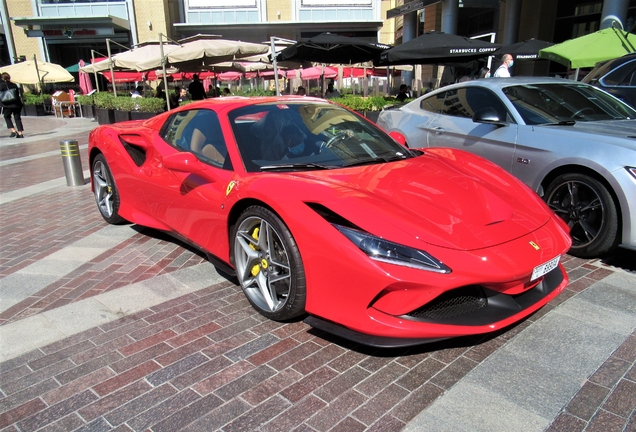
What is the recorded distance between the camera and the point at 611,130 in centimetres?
408

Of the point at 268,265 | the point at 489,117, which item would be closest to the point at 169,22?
the point at 489,117

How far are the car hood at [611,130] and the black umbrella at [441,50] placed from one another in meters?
6.25

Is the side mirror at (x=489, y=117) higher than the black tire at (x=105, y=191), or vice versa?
the side mirror at (x=489, y=117)

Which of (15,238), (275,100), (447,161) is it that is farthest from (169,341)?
(15,238)

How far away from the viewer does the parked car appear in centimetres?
678

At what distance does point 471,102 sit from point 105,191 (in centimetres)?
422

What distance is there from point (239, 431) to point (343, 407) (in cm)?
48

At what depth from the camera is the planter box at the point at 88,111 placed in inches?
859

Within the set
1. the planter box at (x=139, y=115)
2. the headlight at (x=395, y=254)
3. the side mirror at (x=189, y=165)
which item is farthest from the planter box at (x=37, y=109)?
the headlight at (x=395, y=254)

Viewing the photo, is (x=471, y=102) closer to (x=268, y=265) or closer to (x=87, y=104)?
(x=268, y=265)

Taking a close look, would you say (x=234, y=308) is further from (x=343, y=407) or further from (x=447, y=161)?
(x=447, y=161)

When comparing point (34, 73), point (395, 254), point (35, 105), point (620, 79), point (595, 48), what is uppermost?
point (595, 48)

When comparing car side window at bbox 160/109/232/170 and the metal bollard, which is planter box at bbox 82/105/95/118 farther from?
car side window at bbox 160/109/232/170

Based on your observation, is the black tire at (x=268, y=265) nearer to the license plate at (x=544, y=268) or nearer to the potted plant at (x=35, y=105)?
the license plate at (x=544, y=268)
